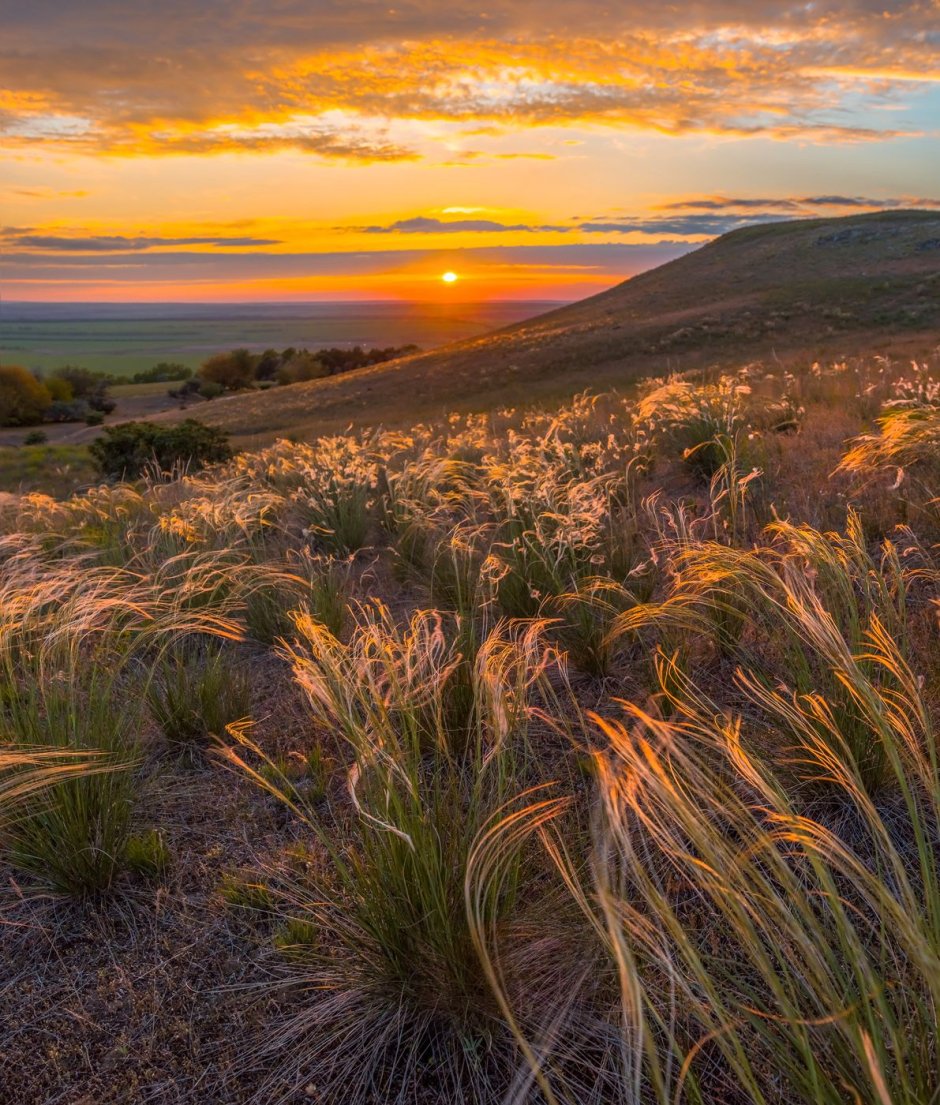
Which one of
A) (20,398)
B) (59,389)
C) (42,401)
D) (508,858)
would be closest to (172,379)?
(59,389)

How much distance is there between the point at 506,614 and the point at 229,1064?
8.93 ft

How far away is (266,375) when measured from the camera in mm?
75438

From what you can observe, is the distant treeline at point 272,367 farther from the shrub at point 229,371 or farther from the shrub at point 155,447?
the shrub at point 155,447

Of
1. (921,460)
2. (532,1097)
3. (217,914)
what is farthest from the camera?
(921,460)

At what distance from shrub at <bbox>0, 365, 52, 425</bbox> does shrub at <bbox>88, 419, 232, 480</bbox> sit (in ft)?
88.1

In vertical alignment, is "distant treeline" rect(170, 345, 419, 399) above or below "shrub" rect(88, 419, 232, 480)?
below

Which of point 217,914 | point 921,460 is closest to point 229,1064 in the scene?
point 217,914

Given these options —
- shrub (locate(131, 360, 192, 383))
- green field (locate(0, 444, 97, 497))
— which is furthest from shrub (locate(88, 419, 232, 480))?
shrub (locate(131, 360, 192, 383))

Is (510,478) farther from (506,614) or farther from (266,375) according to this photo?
(266,375)

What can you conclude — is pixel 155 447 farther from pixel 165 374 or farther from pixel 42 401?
pixel 165 374

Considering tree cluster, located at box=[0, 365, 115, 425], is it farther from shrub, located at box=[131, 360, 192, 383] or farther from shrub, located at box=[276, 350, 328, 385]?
shrub, located at box=[131, 360, 192, 383]

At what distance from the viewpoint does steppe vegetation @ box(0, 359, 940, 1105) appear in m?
1.58

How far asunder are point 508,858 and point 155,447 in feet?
77.1

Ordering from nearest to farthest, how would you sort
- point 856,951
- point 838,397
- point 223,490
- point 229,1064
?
point 856,951 → point 229,1064 → point 223,490 → point 838,397
